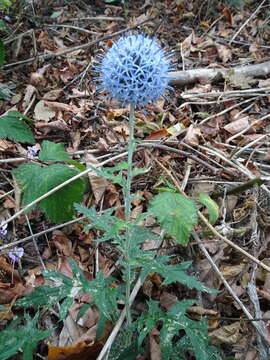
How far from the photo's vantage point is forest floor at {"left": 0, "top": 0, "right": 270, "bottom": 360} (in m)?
2.14

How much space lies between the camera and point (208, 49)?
14.1ft

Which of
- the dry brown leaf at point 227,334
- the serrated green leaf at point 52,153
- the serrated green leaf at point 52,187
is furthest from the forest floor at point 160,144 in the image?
the serrated green leaf at point 52,153

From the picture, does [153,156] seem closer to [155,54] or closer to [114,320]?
[155,54]

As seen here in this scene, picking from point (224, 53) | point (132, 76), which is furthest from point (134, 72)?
point (224, 53)

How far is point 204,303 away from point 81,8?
4258mm

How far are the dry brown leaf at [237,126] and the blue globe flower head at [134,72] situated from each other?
145 cm

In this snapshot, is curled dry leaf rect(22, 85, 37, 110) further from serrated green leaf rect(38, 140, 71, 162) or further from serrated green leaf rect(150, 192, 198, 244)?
serrated green leaf rect(150, 192, 198, 244)

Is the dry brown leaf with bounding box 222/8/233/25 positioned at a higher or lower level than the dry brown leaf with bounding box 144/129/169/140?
higher

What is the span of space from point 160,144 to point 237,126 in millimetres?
806

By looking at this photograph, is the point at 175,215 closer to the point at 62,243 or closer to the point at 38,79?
the point at 62,243

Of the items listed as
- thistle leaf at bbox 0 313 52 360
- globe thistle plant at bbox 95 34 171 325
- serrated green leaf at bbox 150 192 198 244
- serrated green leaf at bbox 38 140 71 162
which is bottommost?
thistle leaf at bbox 0 313 52 360

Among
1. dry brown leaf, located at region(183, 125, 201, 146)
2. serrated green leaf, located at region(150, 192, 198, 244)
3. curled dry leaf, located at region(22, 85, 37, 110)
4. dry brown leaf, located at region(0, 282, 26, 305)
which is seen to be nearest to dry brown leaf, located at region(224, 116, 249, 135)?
dry brown leaf, located at region(183, 125, 201, 146)

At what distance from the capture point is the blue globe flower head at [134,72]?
1.74 meters

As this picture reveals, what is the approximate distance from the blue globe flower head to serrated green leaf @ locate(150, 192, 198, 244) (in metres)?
0.50
